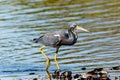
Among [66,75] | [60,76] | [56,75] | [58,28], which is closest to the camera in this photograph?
[66,75]

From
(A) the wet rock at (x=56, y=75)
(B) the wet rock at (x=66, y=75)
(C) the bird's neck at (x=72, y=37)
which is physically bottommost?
(A) the wet rock at (x=56, y=75)

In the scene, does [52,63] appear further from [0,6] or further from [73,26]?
[0,6]

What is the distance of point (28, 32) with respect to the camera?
16188 millimetres

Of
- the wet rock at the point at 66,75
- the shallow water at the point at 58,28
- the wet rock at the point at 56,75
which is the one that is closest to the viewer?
the wet rock at the point at 66,75

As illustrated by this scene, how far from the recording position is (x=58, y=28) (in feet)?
54.1

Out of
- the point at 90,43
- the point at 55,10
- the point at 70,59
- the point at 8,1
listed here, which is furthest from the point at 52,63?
the point at 8,1

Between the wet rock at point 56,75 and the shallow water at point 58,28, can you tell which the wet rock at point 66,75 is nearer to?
the wet rock at point 56,75

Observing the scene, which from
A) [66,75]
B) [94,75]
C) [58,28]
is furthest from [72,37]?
[58,28]

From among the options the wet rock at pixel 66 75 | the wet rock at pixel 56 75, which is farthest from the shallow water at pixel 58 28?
the wet rock at pixel 66 75

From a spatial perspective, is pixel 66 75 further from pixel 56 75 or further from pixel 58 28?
pixel 58 28

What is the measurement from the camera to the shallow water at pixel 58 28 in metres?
12.9

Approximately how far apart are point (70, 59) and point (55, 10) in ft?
20.4

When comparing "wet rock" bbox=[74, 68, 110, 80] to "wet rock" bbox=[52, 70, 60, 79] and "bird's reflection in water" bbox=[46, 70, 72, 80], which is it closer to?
"bird's reflection in water" bbox=[46, 70, 72, 80]

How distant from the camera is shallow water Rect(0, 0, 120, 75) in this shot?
12.9 metres
